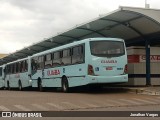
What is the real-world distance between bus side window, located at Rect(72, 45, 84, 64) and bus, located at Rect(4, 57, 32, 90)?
31.5 feet

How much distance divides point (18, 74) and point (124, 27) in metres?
12.9

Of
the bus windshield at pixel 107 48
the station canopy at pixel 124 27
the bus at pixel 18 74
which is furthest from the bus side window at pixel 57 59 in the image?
the bus at pixel 18 74

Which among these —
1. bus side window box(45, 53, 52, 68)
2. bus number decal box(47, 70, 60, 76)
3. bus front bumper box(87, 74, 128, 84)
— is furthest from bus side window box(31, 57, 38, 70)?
bus front bumper box(87, 74, 128, 84)

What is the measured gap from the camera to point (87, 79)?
70.6 feet

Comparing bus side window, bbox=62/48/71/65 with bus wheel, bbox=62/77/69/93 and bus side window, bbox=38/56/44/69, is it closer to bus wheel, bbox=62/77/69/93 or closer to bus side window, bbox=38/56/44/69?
bus wheel, bbox=62/77/69/93

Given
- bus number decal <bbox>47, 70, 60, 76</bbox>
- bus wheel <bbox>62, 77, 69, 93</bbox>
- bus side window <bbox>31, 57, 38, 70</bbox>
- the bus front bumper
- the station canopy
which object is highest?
the station canopy

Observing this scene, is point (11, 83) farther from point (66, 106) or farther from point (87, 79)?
point (66, 106)

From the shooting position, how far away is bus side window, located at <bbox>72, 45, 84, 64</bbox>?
22359mm

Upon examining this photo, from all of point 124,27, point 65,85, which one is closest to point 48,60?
point 65,85

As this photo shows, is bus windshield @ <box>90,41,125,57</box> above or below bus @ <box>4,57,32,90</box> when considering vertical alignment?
above

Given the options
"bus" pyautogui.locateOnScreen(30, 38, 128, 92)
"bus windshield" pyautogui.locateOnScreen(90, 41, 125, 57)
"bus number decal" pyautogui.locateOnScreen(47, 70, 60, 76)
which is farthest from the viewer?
"bus number decal" pyautogui.locateOnScreen(47, 70, 60, 76)


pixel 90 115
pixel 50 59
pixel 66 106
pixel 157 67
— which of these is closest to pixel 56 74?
pixel 50 59

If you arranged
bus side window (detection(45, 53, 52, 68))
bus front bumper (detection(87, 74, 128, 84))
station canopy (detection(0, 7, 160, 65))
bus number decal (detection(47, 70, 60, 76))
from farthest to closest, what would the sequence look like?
bus side window (detection(45, 53, 52, 68))
bus number decal (detection(47, 70, 60, 76))
station canopy (detection(0, 7, 160, 65))
bus front bumper (detection(87, 74, 128, 84))

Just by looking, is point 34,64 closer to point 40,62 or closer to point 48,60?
point 40,62
